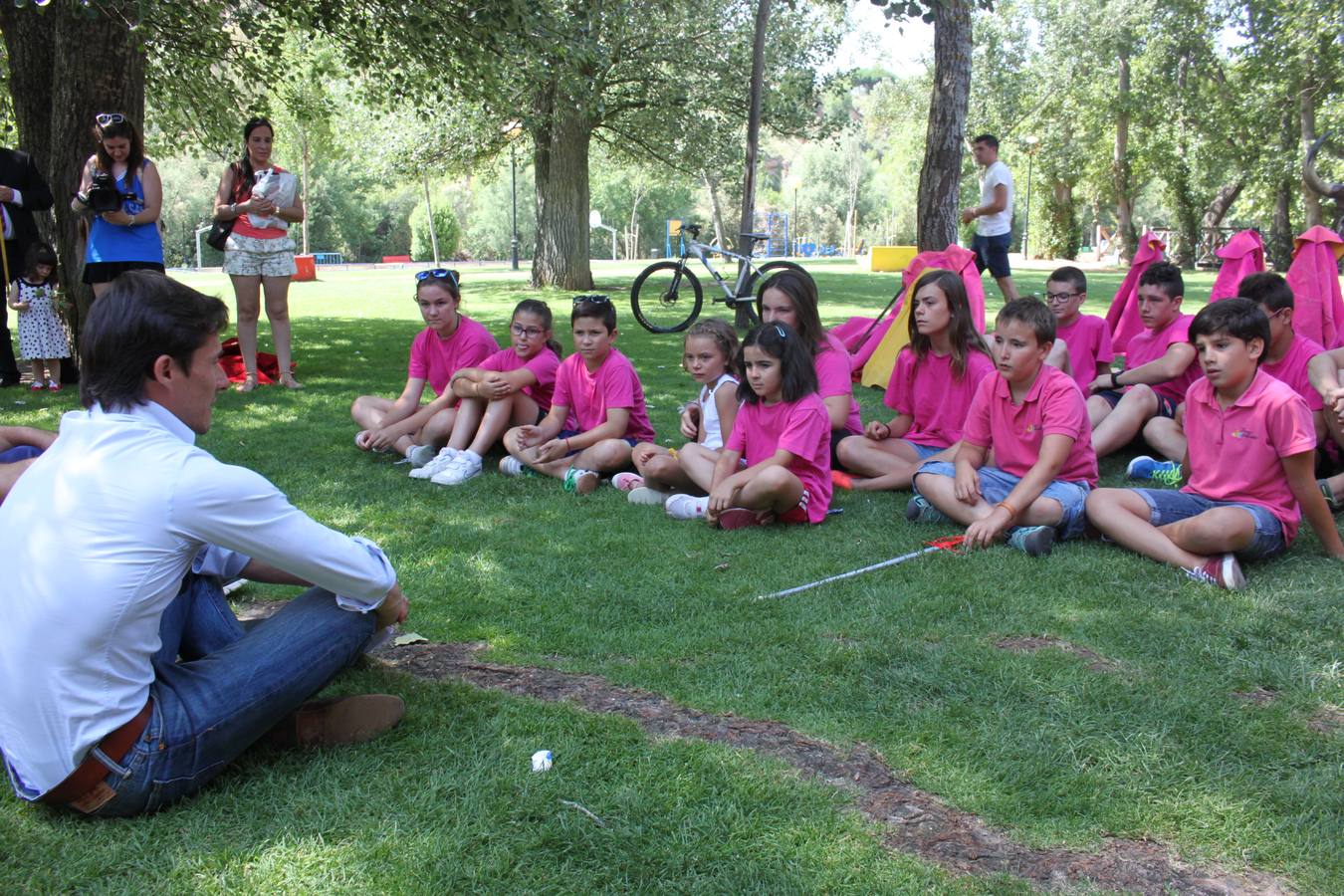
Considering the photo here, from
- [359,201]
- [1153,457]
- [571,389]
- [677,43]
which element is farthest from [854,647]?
[359,201]

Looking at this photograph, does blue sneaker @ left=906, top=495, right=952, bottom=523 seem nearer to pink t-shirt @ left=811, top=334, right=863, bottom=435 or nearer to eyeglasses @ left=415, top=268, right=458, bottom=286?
pink t-shirt @ left=811, top=334, right=863, bottom=435

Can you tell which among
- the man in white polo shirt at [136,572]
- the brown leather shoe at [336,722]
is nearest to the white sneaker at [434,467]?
the brown leather shoe at [336,722]

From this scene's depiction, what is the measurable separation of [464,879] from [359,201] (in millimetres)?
57859

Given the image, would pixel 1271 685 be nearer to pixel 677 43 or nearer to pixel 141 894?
pixel 141 894

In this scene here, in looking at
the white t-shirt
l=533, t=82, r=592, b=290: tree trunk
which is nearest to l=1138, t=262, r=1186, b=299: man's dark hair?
the white t-shirt

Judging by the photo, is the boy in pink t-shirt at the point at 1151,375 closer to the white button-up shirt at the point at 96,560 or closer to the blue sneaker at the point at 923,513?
the blue sneaker at the point at 923,513

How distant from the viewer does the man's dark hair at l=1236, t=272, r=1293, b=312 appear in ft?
15.6

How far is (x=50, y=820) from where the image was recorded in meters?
2.34

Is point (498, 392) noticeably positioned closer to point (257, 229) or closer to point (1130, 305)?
point (257, 229)

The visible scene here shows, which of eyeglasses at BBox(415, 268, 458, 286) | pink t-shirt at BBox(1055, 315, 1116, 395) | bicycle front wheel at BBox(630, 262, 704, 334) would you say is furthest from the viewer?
bicycle front wheel at BBox(630, 262, 704, 334)

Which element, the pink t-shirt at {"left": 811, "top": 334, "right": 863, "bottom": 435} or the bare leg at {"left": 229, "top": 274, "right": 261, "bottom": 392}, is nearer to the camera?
the pink t-shirt at {"left": 811, "top": 334, "right": 863, "bottom": 435}

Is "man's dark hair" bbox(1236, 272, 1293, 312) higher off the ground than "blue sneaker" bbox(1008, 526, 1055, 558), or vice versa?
"man's dark hair" bbox(1236, 272, 1293, 312)

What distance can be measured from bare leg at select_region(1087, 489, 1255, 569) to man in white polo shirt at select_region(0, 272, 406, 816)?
9.99 ft

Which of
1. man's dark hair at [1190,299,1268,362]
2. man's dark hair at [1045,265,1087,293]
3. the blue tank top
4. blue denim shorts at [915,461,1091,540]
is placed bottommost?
blue denim shorts at [915,461,1091,540]
